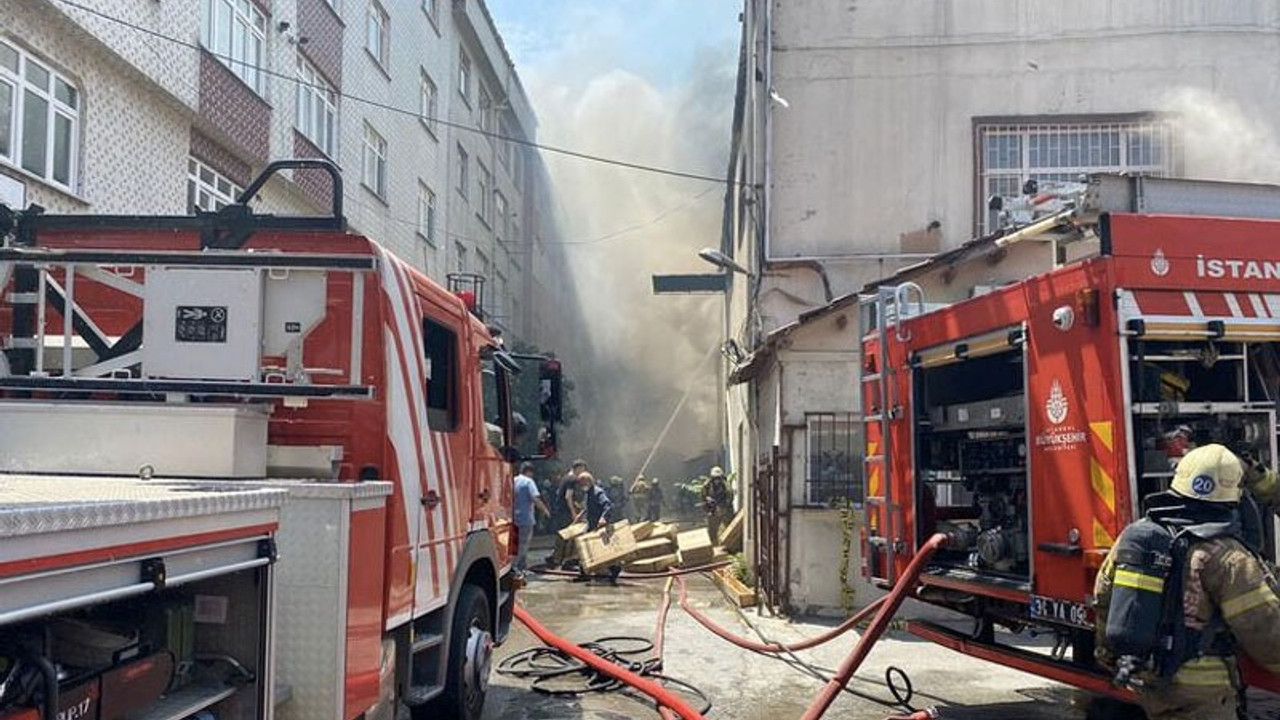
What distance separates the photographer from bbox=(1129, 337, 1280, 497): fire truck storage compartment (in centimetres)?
457

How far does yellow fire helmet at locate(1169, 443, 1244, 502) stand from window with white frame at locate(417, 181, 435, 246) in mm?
18839

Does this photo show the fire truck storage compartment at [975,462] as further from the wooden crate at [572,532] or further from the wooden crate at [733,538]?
the wooden crate at [572,532]

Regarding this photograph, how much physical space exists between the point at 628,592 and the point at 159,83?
25.0 feet

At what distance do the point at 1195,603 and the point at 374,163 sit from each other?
57.0ft

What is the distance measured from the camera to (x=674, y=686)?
681 cm

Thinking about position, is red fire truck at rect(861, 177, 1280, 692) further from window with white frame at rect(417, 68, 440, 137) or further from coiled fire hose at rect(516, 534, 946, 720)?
window with white frame at rect(417, 68, 440, 137)

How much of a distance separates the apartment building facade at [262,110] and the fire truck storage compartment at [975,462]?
7662 millimetres

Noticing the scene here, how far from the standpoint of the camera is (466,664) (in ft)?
17.1

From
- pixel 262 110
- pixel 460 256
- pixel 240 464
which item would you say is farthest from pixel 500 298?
pixel 240 464

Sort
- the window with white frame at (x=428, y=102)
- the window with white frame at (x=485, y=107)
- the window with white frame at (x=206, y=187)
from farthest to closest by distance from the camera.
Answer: the window with white frame at (x=485, y=107) < the window with white frame at (x=428, y=102) < the window with white frame at (x=206, y=187)

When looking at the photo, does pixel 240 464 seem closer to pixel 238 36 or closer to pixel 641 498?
pixel 238 36

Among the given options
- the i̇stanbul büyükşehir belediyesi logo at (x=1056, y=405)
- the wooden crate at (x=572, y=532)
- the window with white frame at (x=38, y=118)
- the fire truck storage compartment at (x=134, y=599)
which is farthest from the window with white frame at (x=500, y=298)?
the fire truck storage compartment at (x=134, y=599)

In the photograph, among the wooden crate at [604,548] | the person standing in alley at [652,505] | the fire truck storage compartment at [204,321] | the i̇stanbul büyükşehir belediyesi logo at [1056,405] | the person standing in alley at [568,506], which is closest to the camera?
the fire truck storage compartment at [204,321]

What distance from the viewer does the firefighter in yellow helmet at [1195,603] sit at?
3633mm
